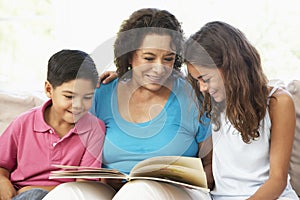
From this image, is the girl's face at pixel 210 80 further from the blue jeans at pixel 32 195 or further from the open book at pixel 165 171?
the blue jeans at pixel 32 195

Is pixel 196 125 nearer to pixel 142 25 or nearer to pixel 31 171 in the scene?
pixel 142 25

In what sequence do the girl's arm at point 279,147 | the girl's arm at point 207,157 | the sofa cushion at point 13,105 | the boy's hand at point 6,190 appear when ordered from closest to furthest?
the girl's arm at point 279,147 → the boy's hand at point 6,190 → the girl's arm at point 207,157 → the sofa cushion at point 13,105

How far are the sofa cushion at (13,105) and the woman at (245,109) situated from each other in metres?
0.69

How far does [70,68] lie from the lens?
5.65 feet

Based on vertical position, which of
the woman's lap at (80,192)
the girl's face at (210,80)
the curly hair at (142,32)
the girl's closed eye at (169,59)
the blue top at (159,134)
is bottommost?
the woman's lap at (80,192)

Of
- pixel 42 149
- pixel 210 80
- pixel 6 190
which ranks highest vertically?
pixel 210 80

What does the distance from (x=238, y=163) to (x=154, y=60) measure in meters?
0.45

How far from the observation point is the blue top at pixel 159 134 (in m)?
1.76

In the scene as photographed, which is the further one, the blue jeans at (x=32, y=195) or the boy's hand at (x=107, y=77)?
the boy's hand at (x=107, y=77)

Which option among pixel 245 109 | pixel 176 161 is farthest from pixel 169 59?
pixel 176 161

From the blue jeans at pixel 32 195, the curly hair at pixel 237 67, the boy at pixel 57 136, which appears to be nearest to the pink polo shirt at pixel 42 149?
the boy at pixel 57 136

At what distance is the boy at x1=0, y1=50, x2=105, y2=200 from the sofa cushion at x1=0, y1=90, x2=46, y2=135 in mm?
221

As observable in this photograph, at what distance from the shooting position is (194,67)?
1.65 m

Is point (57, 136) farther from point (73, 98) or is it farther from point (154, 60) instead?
point (154, 60)
